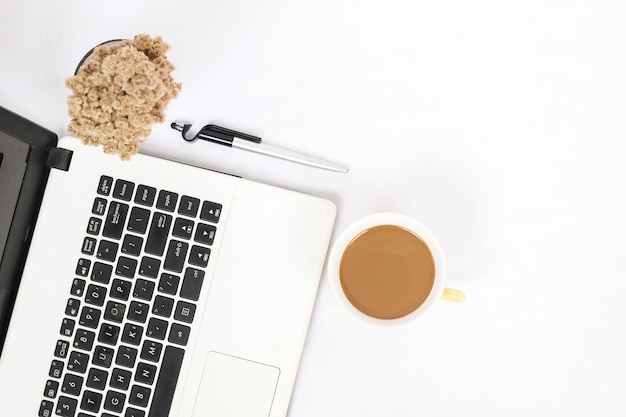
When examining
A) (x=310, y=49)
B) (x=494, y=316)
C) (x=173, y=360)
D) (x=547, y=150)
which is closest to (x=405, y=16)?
(x=310, y=49)

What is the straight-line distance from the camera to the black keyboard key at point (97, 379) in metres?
0.67

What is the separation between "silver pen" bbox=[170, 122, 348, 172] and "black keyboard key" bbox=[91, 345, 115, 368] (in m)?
0.27

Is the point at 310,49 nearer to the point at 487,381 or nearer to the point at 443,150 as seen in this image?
the point at 443,150

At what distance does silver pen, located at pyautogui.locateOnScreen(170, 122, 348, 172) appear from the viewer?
0.69 meters

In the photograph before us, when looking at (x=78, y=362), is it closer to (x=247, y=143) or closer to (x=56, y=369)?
(x=56, y=369)

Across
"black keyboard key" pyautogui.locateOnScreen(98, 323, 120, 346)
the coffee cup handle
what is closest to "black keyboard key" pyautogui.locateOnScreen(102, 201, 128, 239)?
"black keyboard key" pyautogui.locateOnScreen(98, 323, 120, 346)

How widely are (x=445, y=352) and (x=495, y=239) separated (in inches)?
6.0

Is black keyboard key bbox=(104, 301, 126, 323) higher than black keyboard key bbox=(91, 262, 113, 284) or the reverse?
the reverse

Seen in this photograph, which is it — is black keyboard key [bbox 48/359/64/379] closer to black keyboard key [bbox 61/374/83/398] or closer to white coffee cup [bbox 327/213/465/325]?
black keyboard key [bbox 61/374/83/398]

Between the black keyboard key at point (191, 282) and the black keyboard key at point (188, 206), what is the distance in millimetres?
65

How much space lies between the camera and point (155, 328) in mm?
668

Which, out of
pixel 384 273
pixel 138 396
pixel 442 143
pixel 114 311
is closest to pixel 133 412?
pixel 138 396

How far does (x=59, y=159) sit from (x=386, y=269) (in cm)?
40

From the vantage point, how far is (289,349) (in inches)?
27.0
